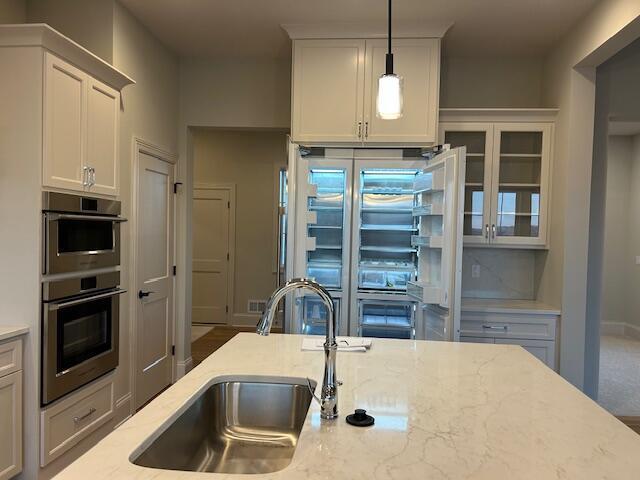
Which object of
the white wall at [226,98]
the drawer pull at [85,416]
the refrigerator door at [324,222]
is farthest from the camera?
the white wall at [226,98]

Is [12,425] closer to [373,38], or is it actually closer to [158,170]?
[158,170]

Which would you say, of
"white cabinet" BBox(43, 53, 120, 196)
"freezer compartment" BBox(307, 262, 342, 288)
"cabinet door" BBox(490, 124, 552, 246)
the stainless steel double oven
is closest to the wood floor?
"freezer compartment" BBox(307, 262, 342, 288)

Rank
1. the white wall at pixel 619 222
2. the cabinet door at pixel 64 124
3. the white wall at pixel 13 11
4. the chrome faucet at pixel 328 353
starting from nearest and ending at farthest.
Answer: the chrome faucet at pixel 328 353
the cabinet door at pixel 64 124
the white wall at pixel 13 11
the white wall at pixel 619 222

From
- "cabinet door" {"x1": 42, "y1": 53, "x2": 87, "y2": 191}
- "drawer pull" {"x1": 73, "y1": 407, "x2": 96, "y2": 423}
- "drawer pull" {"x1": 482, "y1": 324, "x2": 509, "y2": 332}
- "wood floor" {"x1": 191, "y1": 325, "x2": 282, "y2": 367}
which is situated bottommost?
"wood floor" {"x1": 191, "y1": 325, "x2": 282, "y2": 367}

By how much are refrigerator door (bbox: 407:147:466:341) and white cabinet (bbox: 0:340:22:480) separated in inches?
90.9

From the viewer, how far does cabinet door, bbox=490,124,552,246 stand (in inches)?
144

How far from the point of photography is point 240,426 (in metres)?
1.57

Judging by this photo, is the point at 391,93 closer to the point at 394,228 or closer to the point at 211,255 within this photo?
the point at 394,228

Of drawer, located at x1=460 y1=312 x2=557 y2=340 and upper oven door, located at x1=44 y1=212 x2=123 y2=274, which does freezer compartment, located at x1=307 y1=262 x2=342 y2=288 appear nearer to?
drawer, located at x1=460 y1=312 x2=557 y2=340

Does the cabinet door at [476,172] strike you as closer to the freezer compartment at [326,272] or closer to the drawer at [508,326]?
the drawer at [508,326]

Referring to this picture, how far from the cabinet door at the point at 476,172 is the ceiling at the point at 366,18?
657 mm

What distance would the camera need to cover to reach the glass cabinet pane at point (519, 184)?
371 centimetres

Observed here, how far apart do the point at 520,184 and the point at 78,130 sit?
3.06m

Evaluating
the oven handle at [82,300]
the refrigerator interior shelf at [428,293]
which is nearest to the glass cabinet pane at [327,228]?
the refrigerator interior shelf at [428,293]
